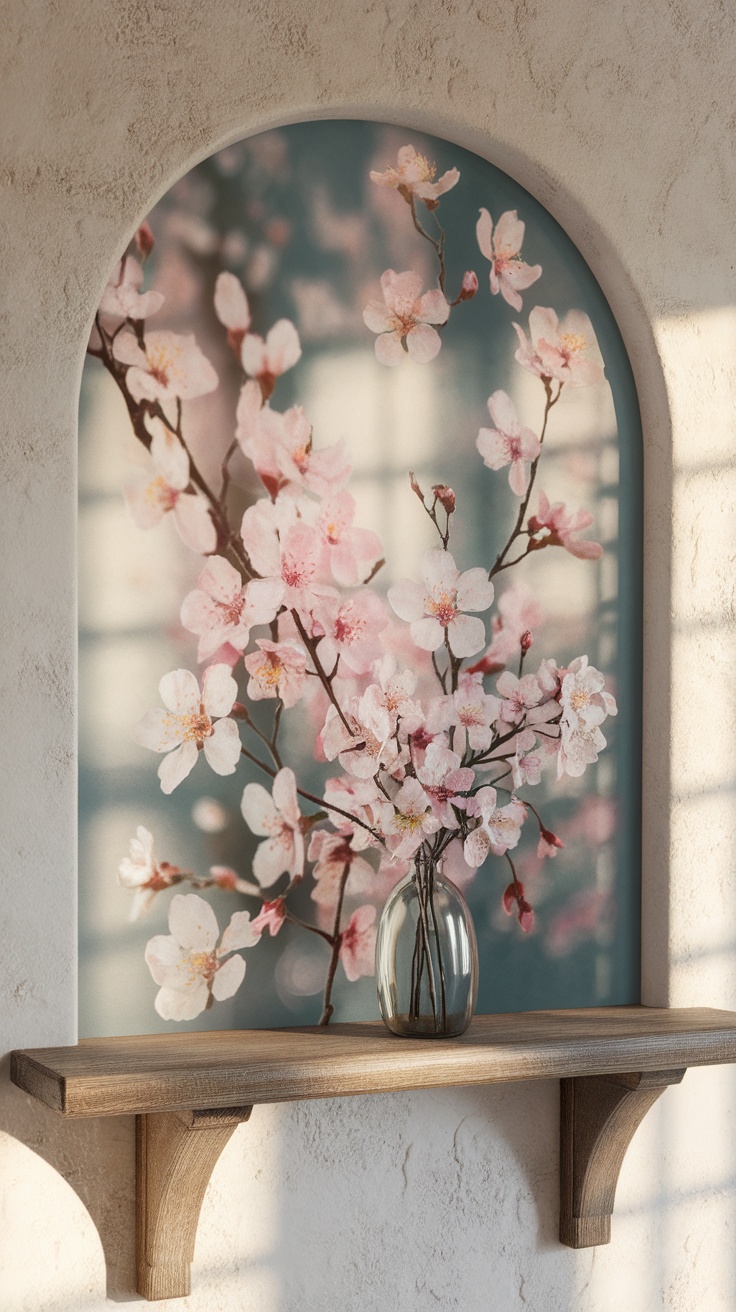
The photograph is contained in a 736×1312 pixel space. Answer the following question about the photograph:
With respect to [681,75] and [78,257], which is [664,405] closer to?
[681,75]

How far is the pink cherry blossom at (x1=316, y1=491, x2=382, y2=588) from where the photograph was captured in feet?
5.83

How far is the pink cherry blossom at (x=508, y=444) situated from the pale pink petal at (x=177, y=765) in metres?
0.56

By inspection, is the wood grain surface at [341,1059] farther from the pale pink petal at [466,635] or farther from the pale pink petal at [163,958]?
the pale pink petal at [466,635]

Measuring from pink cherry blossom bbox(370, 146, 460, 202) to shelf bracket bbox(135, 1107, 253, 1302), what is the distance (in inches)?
45.5

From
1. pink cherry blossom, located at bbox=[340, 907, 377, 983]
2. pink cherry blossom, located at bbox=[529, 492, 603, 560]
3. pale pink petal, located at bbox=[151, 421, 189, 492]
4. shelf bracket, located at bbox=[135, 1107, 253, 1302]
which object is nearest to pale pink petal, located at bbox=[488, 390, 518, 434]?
pink cherry blossom, located at bbox=[529, 492, 603, 560]

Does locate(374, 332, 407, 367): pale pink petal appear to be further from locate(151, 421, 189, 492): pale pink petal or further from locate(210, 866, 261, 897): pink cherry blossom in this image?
locate(210, 866, 261, 897): pink cherry blossom

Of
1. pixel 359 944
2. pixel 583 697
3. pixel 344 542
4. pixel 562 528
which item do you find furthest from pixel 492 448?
pixel 359 944

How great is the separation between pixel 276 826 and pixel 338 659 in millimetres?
224

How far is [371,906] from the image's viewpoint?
180 centimetres

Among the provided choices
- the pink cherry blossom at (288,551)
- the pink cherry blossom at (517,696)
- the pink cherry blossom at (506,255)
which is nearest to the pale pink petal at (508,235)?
the pink cherry blossom at (506,255)

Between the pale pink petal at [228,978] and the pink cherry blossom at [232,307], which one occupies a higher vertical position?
the pink cherry blossom at [232,307]

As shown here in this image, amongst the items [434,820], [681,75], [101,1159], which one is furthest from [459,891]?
[681,75]

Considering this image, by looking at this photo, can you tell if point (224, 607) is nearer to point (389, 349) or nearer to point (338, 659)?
point (338, 659)

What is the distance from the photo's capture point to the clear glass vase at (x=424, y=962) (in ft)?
5.55
